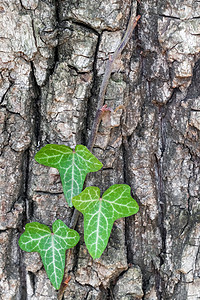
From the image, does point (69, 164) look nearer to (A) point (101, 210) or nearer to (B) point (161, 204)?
(A) point (101, 210)

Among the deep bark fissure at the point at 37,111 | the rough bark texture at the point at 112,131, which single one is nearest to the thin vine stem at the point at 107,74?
the rough bark texture at the point at 112,131

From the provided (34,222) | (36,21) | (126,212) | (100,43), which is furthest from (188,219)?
(36,21)

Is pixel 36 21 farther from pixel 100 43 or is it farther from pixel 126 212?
pixel 126 212

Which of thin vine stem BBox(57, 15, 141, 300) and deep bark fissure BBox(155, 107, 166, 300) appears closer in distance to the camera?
thin vine stem BBox(57, 15, 141, 300)

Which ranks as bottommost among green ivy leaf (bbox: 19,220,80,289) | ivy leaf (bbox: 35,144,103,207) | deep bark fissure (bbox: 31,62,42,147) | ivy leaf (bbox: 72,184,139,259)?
green ivy leaf (bbox: 19,220,80,289)

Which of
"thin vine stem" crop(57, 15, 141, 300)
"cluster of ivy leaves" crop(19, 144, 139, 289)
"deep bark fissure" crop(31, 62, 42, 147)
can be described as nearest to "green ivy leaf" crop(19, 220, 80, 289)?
"cluster of ivy leaves" crop(19, 144, 139, 289)

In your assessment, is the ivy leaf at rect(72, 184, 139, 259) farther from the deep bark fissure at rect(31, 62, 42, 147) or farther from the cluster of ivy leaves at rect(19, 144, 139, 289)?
the deep bark fissure at rect(31, 62, 42, 147)

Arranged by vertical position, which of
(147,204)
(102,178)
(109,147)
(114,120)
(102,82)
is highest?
(102,82)
